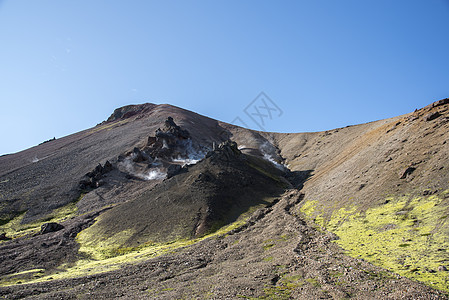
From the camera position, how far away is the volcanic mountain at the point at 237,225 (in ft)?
77.6

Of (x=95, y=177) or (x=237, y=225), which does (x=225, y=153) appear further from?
(x=95, y=177)

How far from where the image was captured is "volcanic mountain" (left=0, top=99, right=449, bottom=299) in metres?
23.7

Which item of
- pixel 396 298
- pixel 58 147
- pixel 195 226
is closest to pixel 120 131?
pixel 58 147

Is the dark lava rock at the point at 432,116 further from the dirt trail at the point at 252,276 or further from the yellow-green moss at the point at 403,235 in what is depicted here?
the dirt trail at the point at 252,276

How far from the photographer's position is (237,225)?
159ft

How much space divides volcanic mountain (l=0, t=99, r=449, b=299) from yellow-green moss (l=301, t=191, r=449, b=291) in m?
0.15

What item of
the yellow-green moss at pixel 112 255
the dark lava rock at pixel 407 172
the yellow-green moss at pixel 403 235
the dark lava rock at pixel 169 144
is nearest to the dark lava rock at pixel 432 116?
the dark lava rock at pixel 407 172

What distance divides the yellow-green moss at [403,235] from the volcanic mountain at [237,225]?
0.15 m

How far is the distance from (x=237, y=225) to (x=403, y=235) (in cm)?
2526

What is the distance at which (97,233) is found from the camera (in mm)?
52344

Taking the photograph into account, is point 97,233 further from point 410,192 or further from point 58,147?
point 58,147

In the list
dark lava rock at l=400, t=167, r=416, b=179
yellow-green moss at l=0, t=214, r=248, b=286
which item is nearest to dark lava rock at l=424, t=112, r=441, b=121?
dark lava rock at l=400, t=167, r=416, b=179

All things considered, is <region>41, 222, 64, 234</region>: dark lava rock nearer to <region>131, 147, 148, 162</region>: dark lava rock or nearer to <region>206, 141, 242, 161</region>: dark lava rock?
<region>206, 141, 242, 161</region>: dark lava rock

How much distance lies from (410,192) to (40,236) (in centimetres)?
5701
